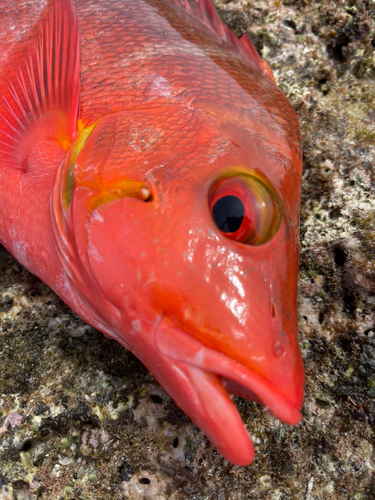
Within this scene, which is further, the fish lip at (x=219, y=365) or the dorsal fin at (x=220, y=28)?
the dorsal fin at (x=220, y=28)

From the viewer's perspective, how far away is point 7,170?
161cm

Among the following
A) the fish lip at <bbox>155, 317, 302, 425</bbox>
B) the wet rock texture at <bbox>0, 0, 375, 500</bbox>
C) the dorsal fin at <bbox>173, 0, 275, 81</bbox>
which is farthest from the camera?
the dorsal fin at <bbox>173, 0, 275, 81</bbox>

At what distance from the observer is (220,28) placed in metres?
1.92

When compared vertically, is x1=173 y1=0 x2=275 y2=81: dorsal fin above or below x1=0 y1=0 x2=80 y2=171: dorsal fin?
above

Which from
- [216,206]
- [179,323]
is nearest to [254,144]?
[216,206]

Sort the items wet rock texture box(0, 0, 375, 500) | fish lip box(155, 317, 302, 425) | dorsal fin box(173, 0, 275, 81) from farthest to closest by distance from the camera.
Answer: dorsal fin box(173, 0, 275, 81), wet rock texture box(0, 0, 375, 500), fish lip box(155, 317, 302, 425)

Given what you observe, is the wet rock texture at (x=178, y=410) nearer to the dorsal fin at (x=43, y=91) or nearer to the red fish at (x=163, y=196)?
the red fish at (x=163, y=196)

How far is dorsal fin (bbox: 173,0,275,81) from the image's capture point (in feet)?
6.11

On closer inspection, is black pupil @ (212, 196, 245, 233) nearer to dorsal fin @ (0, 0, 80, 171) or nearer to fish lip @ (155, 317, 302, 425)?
fish lip @ (155, 317, 302, 425)

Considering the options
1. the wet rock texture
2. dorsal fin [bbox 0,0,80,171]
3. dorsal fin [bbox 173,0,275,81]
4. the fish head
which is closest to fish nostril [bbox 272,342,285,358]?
the fish head

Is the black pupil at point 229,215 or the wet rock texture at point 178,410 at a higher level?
the black pupil at point 229,215

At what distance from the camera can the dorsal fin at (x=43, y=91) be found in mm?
1479

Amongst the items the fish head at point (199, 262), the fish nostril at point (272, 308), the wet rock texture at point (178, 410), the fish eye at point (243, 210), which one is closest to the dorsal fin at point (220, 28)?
the wet rock texture at point (178, 410)

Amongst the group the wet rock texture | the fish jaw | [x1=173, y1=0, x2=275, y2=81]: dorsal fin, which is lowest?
the wet rock texture
